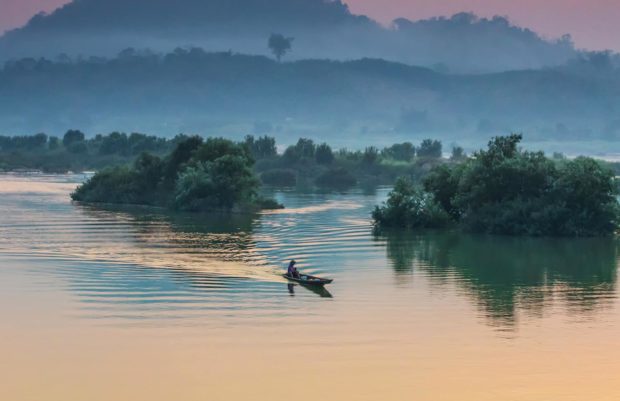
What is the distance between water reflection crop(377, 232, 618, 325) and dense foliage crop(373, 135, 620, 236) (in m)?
2.54

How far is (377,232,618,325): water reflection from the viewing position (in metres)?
54.8

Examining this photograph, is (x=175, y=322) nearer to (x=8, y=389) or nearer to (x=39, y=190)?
(x=8, y=389)

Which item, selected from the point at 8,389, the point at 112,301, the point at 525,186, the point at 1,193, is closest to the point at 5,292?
the point at 112,301

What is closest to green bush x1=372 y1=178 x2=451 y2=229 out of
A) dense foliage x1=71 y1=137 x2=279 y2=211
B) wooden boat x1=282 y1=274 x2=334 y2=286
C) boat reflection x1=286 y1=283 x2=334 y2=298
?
dense foliage x1=71 y1=137 x2=279 y2=211

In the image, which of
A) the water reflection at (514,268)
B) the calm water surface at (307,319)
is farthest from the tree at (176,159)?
the water reflection at (514,268)

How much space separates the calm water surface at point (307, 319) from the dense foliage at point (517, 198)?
3695mm

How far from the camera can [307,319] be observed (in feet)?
160

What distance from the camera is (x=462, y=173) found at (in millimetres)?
94875

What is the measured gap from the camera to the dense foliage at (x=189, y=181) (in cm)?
11575

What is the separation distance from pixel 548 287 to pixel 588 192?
2871 centimetres

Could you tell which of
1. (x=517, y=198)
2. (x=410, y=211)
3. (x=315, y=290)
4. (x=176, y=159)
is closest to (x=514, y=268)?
(x=315, y=290)

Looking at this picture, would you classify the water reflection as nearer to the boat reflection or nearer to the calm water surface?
the calm water surface

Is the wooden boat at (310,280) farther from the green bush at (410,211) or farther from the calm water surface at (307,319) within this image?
the green bush at (410,211)

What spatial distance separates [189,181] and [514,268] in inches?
2170
